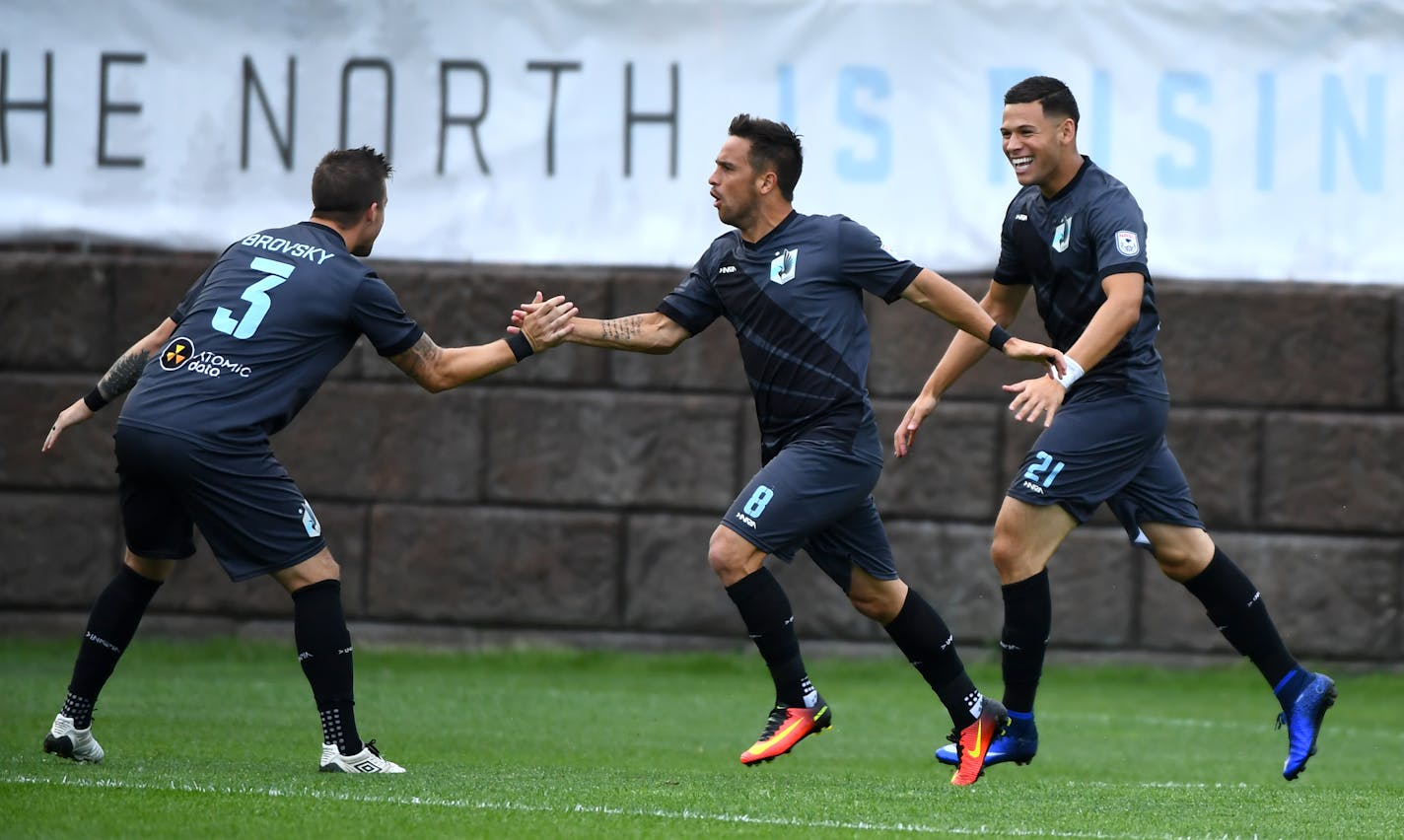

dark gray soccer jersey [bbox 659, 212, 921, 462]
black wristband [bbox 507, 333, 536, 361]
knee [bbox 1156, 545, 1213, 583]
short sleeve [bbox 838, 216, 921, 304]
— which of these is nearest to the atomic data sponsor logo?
black wristband [bbox 507, 333, 536, 361]

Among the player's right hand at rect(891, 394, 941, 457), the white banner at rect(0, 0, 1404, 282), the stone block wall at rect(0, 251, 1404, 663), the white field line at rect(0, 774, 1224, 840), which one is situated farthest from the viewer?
the white banner at rect(0, 0, 1404, 282)

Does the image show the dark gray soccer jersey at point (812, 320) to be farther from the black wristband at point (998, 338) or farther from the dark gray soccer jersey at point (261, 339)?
the dark gray soccer jersey at point (261, 339)

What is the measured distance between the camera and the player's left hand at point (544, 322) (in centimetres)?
652

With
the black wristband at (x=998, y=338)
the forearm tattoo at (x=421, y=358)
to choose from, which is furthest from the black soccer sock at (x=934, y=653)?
the forearm tattoo at (x=421, y=358)

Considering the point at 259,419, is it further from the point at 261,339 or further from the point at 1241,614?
the point at 1241,614

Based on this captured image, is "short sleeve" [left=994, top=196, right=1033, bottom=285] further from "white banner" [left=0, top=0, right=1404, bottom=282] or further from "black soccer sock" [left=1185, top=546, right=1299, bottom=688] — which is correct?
"white banner" [left=0, top=0, right=1404, bottom=282]

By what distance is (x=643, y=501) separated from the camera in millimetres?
10961

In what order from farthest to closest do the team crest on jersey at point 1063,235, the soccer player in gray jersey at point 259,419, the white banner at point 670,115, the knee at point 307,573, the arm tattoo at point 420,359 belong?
the white banner at point 670,115 → the team crest on jersey at point 1063,235 → the arm tattoo at point 420,359 → the knee at point 307,573 → the soccer player in gray jersey at point 259,419

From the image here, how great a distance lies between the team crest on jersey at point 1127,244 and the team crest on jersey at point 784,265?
106 centimetres

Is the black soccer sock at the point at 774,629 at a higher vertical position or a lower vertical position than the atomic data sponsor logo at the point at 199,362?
lower

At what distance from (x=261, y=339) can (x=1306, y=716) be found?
12.1ft

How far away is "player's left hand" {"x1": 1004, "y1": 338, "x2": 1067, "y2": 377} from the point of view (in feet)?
19.8

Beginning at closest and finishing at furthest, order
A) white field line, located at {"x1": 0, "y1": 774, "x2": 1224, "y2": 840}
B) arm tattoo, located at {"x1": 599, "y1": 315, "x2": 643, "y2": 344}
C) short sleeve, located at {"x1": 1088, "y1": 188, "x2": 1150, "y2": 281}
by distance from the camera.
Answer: white field line, located at {"x1": 0, "y1": 774, "x2": 1224, "y2": 840}
short sleeve, located at {"x1": 1088, "y1": 188, "x2": 1150, "y2": 281}
arm tattoo, located at {"x1": 599, "y1": 315, "x2": 643, "y2": 344}

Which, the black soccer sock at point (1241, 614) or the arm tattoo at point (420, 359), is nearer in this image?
the arm tattoo at point (420, 359)
